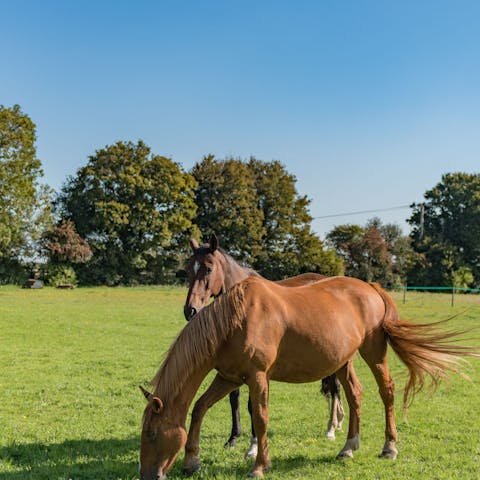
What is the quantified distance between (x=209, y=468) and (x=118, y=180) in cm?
3547

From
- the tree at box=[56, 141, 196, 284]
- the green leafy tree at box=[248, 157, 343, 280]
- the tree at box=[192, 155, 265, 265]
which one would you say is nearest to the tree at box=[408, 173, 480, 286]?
the green leafy tree at box=[248, 157, 343, 280]

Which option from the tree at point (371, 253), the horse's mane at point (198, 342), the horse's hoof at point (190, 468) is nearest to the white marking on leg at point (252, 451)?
the horse's hoof at point (190, 468)

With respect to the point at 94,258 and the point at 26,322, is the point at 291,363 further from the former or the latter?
the point at 94,258

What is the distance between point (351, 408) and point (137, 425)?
8.91ft

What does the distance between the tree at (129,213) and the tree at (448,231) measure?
22.6 m

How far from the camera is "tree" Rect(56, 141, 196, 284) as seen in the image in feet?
121

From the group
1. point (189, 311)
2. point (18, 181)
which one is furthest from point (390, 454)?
point (18, 181)

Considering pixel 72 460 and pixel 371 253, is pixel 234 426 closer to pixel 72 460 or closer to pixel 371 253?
pixel 72 460

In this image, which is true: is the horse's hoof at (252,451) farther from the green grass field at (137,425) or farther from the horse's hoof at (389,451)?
the horse's hoof at (389,451)

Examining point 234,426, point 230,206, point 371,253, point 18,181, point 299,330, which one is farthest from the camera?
point 371,253

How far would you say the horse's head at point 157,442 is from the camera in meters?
3.53

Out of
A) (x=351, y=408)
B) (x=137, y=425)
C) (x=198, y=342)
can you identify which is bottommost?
(x=137, y=425)

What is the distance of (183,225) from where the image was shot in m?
39.1

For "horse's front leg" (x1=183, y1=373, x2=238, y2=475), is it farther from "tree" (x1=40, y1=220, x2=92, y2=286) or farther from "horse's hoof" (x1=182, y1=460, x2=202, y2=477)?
"tree" (x1=40, y1=220, x2=92, y2=286)
